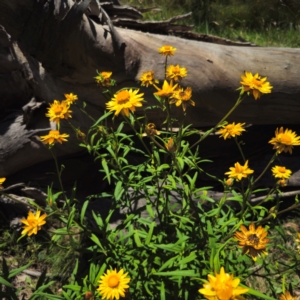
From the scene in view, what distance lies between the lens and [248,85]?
4.91 feet

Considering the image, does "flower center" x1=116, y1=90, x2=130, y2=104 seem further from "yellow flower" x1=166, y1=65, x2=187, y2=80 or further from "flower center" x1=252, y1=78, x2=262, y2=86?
"flower center" x1=252, y1=78, x2=262, y2=86

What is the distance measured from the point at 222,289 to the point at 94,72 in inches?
66.5

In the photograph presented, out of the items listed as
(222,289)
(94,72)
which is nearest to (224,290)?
(222,289)

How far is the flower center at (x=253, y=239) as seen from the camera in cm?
121

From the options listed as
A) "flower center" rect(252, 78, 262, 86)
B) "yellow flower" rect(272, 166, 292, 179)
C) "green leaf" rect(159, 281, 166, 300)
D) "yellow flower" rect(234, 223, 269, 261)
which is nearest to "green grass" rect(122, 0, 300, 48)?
"flower center" rect(252, 78, 262, 86)

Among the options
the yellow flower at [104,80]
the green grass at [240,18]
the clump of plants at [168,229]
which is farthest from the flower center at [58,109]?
the green grass at [240,18]

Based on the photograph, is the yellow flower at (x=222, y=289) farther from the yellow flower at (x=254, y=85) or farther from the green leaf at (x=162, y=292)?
the yellow flower at (x=254, y=85)

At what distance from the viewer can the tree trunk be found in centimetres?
224

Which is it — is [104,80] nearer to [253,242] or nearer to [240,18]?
[253,242]

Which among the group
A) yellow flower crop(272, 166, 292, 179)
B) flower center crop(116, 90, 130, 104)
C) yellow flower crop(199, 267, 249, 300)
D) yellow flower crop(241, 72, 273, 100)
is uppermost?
flower center crop(116, 90, 130, 104)

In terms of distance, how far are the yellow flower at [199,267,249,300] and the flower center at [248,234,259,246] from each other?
6.3 inches

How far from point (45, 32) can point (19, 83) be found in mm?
734

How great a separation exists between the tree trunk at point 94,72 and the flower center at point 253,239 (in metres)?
1.49

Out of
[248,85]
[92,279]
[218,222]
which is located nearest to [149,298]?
[92,279]
